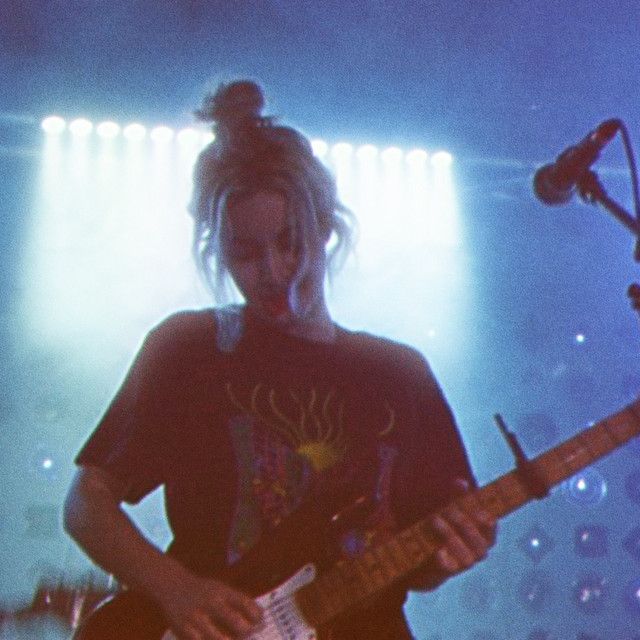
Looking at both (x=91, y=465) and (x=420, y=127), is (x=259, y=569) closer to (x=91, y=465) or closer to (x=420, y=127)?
(x=91, y=465)

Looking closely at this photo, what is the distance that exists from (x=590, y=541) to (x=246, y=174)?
562 centimetres

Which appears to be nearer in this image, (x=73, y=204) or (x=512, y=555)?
(x=73, y=204)

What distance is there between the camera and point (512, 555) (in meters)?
6.70

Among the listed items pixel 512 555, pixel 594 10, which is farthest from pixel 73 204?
pixel 512 555

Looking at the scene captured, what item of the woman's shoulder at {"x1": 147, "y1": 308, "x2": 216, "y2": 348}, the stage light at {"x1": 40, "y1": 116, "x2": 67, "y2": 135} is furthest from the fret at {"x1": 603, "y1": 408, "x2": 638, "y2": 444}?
the stage light at {"x1": 40, "y1": 116, "x2": 67, "y2": 135}

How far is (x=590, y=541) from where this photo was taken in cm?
682

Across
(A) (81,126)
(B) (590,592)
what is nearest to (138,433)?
(A) (81,126)

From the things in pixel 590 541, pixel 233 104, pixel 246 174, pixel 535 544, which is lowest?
pixel 590 541

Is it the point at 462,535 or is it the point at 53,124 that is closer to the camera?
the point at 462,535

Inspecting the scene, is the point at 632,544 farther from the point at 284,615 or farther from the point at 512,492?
the point at 284,615

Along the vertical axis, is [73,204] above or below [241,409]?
above

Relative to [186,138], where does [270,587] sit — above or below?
below

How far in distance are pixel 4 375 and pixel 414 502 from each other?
507 cm

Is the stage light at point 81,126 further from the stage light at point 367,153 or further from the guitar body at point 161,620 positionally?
the guitar body at point 161,620
